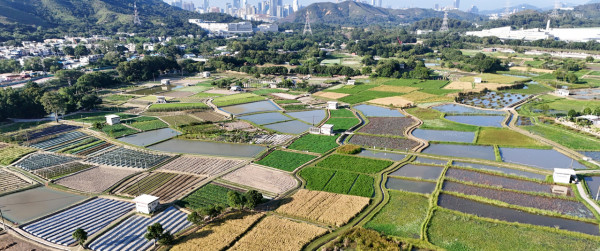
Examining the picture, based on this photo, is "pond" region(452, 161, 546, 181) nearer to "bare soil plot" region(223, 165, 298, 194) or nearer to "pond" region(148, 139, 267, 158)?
"bare soil plot" region(223, 165, 298, 194)

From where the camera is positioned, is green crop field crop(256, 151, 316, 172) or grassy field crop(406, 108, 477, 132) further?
grassy field crop(406, 108, 477, 132)

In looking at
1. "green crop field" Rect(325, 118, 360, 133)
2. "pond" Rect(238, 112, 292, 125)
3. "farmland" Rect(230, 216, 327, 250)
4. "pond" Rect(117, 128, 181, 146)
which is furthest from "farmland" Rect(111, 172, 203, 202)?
"green crop field" Rect(325, 118, 360, 133)

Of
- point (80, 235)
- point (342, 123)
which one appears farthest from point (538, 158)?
point (80, 235)

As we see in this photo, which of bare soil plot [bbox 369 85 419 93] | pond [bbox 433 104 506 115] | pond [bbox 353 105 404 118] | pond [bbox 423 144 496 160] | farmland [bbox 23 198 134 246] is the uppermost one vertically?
bare soil plot [bbox 369 85 419 93]

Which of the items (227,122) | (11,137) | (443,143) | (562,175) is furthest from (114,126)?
(562,175)

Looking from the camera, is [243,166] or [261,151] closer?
[243,166]

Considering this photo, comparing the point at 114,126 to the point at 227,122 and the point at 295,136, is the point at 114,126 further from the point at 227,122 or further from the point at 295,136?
the point at 295,136

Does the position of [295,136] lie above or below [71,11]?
below
